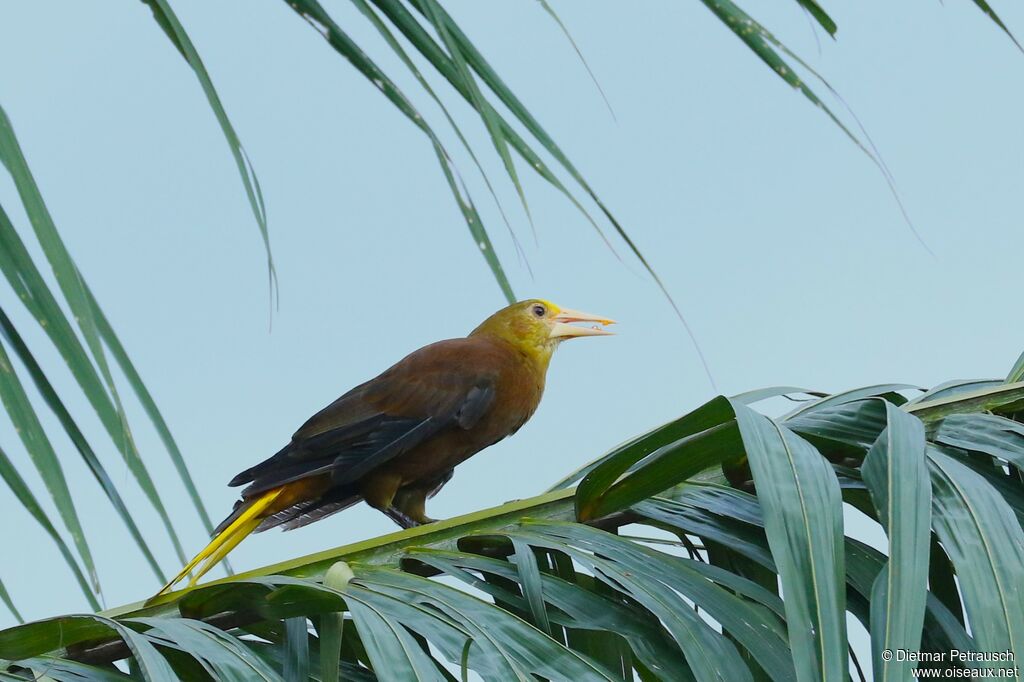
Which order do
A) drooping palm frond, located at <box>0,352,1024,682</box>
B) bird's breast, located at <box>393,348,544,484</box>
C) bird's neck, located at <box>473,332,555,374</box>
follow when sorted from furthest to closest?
1. bird's neck, located at <box>473,332,555,374</box>
2. bird's breast, located at <box>393,348,544,484</box>
3. drooping palm frond, located at <box>0,352,1024,682</box>

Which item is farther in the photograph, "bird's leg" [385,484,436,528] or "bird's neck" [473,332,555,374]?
"bird's neck" [473,332,555,374]

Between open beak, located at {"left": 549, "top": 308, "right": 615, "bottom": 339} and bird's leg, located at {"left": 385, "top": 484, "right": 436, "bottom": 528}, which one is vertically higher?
open beak, located at {"left": 549, "top": 308, "right": 615, "bottom": 339}

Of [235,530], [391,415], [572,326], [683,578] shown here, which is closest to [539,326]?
[572,326]

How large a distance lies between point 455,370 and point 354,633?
6.35ft

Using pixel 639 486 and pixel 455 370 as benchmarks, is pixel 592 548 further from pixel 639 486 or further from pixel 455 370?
pixel 455 370

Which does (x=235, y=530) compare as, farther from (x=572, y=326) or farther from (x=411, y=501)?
(x=572, y=326)

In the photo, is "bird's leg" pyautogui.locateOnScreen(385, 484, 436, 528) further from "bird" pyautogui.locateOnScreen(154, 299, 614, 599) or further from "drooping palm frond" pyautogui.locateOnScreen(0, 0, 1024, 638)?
"drooping palm frond" pyautogui.locateOnScreen(0, 0, 1024, 638)

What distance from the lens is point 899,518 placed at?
1100 mm

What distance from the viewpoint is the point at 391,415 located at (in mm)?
3115

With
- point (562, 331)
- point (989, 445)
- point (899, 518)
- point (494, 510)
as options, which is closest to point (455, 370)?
point (562, 331)

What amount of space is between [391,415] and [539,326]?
0.79 metres

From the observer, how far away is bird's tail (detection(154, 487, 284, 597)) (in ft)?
7.52

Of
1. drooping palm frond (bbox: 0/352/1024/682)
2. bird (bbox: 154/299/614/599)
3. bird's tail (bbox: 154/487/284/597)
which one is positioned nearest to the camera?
drooping palm frond (bbox: 0/352/1024/682)

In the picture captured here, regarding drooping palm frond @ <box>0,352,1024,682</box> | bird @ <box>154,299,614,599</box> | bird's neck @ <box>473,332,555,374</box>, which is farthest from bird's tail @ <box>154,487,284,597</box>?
bird's neck @ <box>473,332,555,374</box>
